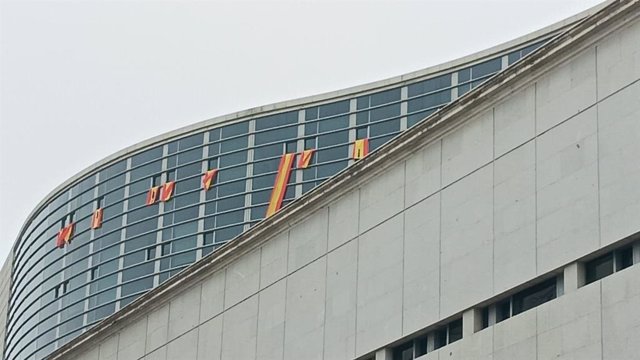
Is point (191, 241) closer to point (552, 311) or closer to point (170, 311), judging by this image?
point (170, 311)

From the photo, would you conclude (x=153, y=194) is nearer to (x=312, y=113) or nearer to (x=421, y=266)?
(x=312, y=113)

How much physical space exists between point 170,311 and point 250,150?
7272 cm

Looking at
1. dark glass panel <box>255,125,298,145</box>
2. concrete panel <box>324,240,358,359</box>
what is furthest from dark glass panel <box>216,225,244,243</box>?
concrete panel <box>324,240,358,359</box>

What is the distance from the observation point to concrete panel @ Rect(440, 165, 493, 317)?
40.4 metres

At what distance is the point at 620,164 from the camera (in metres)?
36.3

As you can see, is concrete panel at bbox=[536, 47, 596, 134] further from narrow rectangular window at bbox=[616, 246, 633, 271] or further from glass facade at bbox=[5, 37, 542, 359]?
glass facade at bbox=[5, 37, 542, 359]

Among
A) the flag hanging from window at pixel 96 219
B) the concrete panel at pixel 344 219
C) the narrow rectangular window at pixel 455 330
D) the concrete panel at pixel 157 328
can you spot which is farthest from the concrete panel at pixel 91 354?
the flag hanging from window at pixel 96 219

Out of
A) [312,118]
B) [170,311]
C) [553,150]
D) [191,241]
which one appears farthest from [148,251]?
[553,150]

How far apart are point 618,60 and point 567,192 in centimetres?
321

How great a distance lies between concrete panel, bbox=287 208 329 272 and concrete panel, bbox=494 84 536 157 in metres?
8.55

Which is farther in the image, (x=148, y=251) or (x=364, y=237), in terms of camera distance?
(x=148, y=251)

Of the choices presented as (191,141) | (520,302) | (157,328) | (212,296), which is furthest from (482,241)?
(191,141)

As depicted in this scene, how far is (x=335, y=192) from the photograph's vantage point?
47688 millimetres

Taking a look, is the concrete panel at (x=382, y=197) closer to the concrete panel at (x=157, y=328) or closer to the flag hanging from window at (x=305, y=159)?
the concrete panel at (x=157, y=328)
